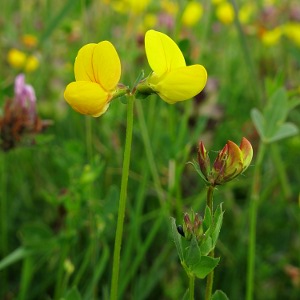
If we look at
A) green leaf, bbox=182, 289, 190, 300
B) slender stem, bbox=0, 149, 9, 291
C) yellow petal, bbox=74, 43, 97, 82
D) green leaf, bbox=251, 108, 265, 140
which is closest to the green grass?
slender stem, bbox=0, 149, 9, 291

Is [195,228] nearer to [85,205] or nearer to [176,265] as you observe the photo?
[85,205]

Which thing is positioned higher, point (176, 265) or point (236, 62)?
point (236, 62)

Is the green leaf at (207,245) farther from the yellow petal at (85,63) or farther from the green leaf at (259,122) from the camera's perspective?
the green leaf at (259,122)

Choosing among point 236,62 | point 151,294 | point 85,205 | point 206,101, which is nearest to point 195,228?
point 85,205

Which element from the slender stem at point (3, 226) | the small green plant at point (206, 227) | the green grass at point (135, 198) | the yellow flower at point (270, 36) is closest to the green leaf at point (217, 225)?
the small green plant at point (206, 227)

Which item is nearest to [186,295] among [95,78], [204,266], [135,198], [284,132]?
[204,266]

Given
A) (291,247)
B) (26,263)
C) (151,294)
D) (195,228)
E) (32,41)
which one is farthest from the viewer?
(32,41)
